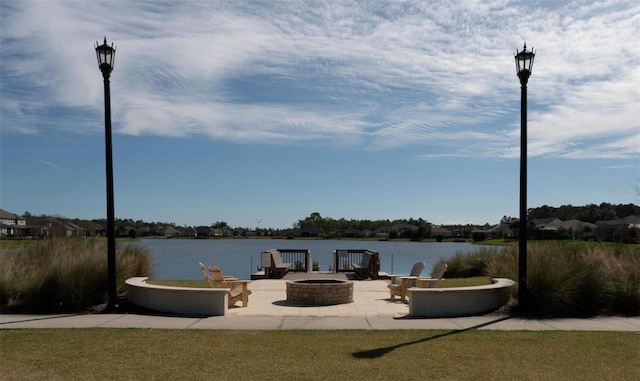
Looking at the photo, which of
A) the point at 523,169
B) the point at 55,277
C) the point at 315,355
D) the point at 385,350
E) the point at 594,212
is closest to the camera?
the point at 315,355

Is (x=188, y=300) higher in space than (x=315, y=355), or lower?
higher

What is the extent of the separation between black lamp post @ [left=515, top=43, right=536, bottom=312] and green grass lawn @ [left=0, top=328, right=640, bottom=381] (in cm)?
202

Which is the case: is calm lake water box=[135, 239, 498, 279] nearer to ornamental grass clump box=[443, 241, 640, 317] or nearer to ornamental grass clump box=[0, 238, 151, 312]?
ornamental grass clump box=[0, 238, 151, 312]

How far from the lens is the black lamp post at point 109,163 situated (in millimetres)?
11312

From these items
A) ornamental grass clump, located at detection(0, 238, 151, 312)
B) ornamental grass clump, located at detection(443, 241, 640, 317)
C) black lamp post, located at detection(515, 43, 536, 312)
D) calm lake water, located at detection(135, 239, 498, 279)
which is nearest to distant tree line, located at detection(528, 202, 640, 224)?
calm lake water, located at detection(135, 239, 498, 279)

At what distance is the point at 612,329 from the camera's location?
9.70 metres

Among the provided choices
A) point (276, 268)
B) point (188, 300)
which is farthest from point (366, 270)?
point (188, 300)

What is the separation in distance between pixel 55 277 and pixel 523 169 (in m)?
10.2

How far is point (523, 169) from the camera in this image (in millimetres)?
11375

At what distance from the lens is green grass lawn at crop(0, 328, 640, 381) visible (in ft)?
21.5

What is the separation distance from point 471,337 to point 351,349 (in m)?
2.22

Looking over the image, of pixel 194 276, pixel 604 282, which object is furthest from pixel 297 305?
pixel 194 276

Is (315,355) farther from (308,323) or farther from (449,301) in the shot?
(449,301)

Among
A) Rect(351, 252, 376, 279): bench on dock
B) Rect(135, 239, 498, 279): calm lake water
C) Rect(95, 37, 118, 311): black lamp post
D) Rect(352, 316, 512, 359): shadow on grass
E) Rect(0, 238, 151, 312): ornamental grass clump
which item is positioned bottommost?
Rect(135, 239, 498, 279): calm lake water
